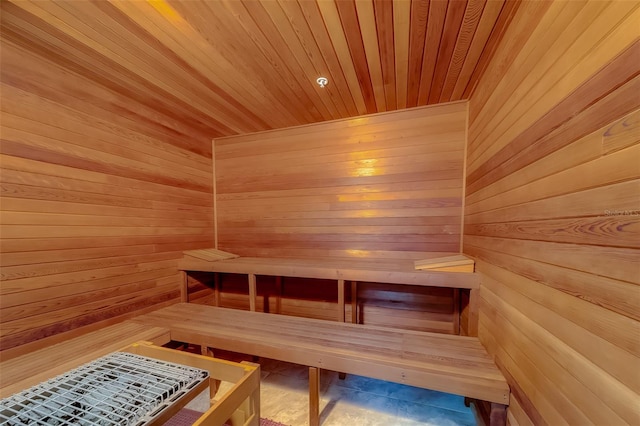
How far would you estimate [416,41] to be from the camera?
1.44 metres

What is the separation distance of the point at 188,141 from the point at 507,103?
3030mm

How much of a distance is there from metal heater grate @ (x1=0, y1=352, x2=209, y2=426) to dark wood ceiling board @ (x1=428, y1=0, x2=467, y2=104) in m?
2.24

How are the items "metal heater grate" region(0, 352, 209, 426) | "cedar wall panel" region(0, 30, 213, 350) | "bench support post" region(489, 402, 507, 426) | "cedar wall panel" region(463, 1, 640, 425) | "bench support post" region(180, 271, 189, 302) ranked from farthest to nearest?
1. "bench support post" region(180, 271, 189, 302)
2. "cedar wall panel" region(0, 30, 213, 350)
3. "bench support post" region(489, 402, 507, 426)
4. "metal heater grate" region(0, 352, 209, 426)
5. "cedar wall panel" region(463, 1, 640, 425)

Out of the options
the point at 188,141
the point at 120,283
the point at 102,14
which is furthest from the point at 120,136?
the point at 120,283

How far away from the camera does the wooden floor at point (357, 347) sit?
1248 millimetres

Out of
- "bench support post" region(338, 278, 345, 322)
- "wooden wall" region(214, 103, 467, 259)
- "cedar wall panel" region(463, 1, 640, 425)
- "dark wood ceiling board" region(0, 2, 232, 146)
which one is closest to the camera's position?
"cedar wall panel" region(463, 1, 640, 425)

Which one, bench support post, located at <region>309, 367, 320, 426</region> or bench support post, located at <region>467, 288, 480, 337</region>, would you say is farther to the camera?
bench support post, located at <region>467, 288, 480, 337</region>

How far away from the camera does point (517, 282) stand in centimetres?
110

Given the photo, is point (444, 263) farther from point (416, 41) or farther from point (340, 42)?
point (340, 42)

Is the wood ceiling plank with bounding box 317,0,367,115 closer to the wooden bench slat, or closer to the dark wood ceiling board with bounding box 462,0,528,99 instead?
the dark wood ceiling board with bounding box 462,0,528,99

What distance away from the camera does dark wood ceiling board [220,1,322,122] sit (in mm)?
1256

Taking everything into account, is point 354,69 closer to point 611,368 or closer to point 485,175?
point 485,175

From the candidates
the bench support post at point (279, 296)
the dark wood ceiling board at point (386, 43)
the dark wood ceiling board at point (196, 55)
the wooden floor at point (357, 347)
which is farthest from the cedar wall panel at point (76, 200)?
the dark wood ceiling board at point (386, 43)

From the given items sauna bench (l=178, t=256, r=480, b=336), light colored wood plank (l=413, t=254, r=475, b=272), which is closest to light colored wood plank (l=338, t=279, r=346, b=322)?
sauna bench (l=178, t=256, r=480, b=336)
